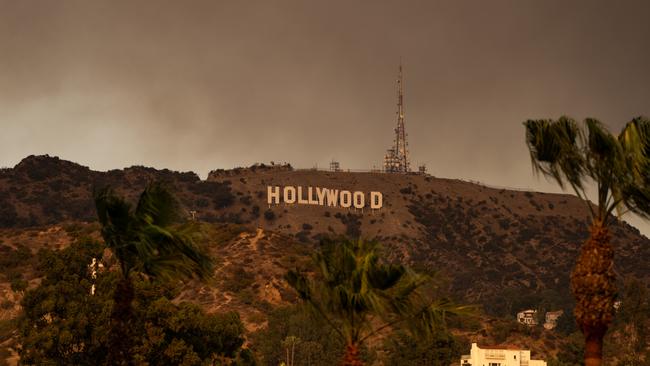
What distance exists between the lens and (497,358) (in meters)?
122

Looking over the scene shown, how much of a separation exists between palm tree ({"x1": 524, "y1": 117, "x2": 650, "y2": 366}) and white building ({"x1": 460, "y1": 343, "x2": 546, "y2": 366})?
89180 millimetres

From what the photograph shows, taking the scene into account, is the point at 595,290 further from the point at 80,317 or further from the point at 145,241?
the point at 80,317

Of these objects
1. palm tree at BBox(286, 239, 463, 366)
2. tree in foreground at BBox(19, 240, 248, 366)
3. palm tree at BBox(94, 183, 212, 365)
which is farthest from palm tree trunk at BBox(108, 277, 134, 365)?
tree in foreground at BBox(19, 240, 248, 366)

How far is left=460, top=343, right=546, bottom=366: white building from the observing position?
120062mm

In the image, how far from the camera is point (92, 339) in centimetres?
6762

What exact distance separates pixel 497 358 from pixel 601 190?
9238cm

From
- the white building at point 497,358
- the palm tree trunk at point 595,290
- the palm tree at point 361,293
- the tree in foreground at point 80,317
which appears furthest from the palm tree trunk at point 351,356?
the white building at point 497,358

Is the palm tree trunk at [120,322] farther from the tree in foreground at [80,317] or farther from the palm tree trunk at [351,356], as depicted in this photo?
the tree in foreground at [80,317]

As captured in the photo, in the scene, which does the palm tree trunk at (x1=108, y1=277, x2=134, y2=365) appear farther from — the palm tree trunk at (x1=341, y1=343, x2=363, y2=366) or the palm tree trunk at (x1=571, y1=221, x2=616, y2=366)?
the palm tree trunk at (x1=571, y1=221, x2=616, y2=366)

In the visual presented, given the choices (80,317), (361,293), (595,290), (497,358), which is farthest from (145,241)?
(497,358)

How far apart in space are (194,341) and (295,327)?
46.0 m

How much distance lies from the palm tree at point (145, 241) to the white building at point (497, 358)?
289 ft

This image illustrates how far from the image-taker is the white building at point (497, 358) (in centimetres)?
12006

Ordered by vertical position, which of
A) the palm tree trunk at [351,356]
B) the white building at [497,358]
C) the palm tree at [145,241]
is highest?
the palm tree at [145,241]
